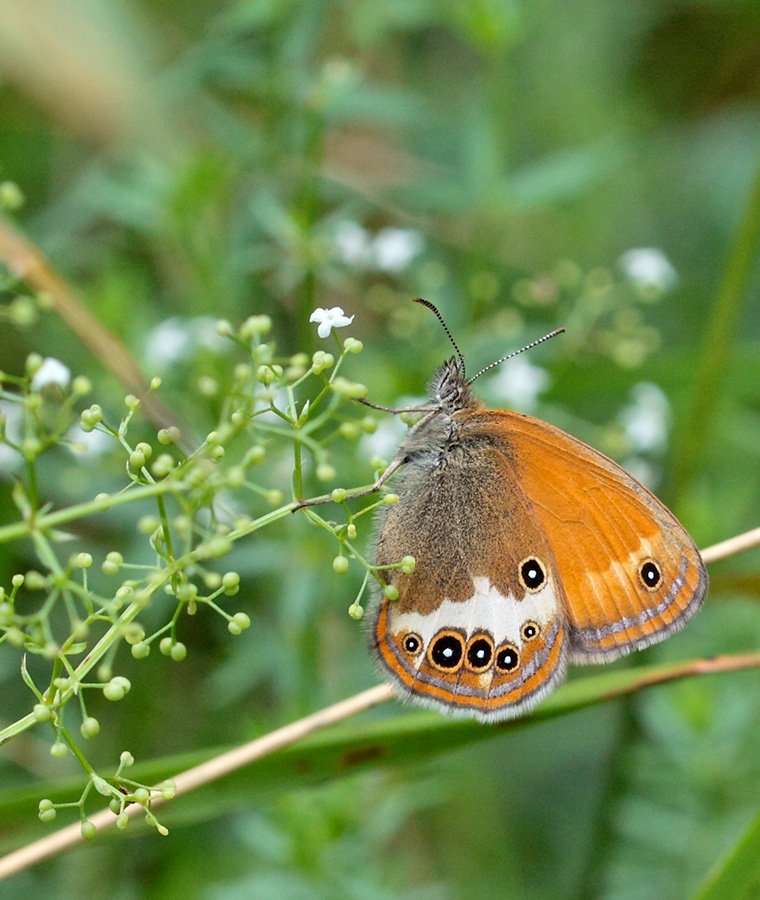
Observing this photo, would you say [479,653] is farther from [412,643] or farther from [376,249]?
[376,249]

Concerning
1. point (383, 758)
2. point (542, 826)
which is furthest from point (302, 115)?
point (542, 826)

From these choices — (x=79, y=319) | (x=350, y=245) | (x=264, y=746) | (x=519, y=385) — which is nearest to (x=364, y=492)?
(x=264, y=746)

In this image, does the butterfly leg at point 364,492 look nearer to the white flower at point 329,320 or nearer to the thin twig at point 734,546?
the white flower at point 329,320

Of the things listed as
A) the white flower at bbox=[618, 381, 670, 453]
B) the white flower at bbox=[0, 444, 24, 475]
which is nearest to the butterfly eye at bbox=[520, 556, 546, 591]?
the white flower at bbox=[618, 381, 670, 453]

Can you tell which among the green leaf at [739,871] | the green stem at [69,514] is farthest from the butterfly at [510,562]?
the green stem at [69,514]

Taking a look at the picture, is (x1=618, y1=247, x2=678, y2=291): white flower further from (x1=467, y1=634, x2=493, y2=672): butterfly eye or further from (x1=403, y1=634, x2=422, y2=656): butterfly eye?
(x1=403, y1=634, x2=422, y2=656): butterfly eye

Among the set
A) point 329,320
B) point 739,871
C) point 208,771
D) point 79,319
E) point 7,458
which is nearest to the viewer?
point 739,871
